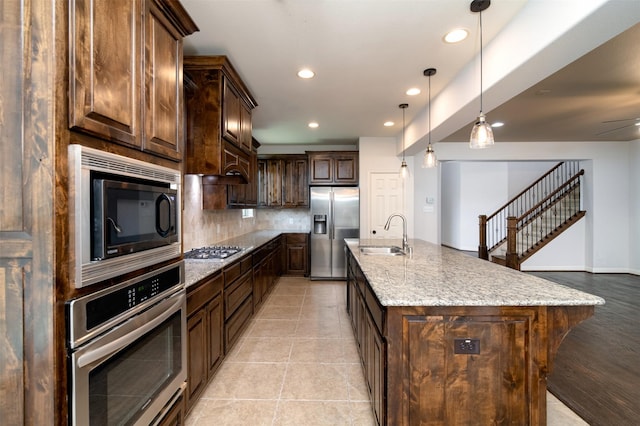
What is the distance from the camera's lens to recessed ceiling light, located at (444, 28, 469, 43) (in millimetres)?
2121

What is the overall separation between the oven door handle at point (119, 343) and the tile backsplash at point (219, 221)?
42.5 inches

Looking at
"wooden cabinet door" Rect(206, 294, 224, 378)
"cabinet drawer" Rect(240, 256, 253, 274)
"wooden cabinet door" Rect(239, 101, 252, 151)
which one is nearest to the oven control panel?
→ "wooden cabinet door" Rect(206, 294, 224, 378)

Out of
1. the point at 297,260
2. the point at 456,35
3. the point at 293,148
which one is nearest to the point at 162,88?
the point at 456,35

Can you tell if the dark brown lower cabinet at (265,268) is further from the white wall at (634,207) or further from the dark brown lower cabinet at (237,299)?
the white wall at (634,207)

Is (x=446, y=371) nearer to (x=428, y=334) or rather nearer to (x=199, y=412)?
(x=428, y=334)

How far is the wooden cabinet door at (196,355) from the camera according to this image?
5.89 ft

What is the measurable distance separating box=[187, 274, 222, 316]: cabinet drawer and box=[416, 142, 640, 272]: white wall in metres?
5.20

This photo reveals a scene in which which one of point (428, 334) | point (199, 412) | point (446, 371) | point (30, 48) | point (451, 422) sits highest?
point (30, 48)

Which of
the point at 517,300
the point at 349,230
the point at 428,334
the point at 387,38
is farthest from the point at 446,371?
the point at 349,230

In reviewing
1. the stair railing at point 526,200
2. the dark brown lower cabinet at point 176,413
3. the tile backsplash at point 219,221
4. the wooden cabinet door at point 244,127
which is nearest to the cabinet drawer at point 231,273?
the tile backsplash at point 219,221

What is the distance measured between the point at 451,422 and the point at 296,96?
Answer: 334 cm

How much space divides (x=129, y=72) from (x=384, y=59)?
6.85 feet

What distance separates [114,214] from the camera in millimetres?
1056

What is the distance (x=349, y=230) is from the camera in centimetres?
547
